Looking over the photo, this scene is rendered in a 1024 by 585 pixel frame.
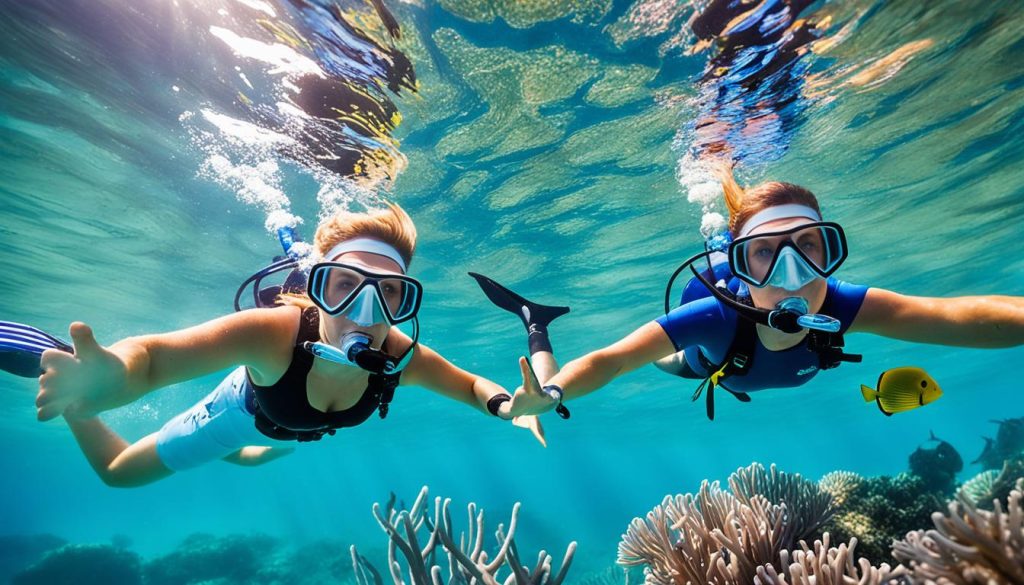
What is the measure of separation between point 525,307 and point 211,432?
13.3ft

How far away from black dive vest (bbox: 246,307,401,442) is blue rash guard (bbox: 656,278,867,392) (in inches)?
105

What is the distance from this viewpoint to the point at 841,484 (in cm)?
561

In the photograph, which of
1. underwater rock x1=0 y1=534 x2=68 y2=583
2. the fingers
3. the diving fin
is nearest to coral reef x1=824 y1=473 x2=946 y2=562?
the fingers

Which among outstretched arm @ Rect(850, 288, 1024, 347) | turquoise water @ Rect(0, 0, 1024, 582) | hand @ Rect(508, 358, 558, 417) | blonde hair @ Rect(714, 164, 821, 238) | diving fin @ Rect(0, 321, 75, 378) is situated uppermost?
turquoise water @ Rect(0, 0, 1024, 582)

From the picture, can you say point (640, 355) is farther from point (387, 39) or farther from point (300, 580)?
point (300, 580)

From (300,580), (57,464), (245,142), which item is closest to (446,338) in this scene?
(300,580)

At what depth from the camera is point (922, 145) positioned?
12.0 metres

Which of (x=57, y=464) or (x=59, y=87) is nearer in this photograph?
(x=59, y=87)

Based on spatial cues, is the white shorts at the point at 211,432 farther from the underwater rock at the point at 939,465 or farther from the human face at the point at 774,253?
the underwater rock at the point at 939,465

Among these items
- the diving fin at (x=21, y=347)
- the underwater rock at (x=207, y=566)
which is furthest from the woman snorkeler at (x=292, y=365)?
the underwater rock at (x=207, y=566)

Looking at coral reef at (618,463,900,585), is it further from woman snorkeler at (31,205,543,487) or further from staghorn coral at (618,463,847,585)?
woman snorkeler at (31,205,543,487)

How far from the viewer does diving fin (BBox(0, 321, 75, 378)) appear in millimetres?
4086

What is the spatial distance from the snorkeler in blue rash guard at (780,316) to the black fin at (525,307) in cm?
98

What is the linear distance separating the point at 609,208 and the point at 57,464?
84.3 meters
